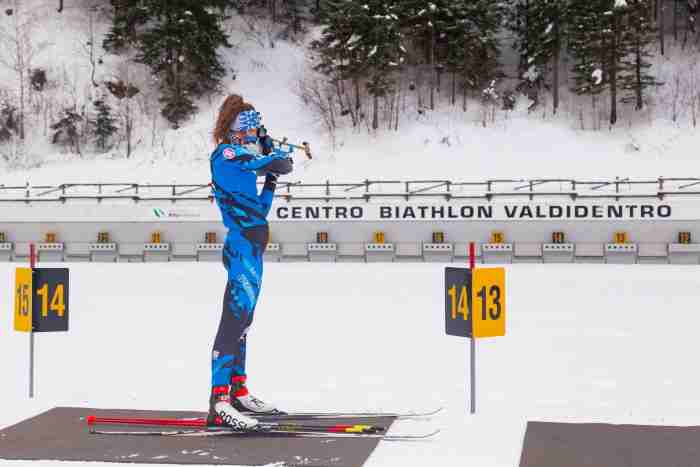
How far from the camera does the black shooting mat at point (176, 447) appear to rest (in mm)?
4770

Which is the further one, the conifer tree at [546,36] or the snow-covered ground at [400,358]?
the conifer tree at [546,36]

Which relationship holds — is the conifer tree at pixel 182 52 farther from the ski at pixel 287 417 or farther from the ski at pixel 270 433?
the ski at pixel 270 433

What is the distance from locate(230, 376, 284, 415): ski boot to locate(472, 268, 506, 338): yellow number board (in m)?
1.65

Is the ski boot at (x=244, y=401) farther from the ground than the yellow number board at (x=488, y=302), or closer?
closer

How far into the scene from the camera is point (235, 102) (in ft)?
18.8

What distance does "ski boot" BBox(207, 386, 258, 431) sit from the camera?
17.6ft

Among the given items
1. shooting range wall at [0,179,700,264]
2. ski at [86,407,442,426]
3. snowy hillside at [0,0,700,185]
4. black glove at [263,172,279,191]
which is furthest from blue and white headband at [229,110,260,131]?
snowy hillside at [0,0,700,185]

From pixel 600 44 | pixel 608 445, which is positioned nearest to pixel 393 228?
pixel 608 445

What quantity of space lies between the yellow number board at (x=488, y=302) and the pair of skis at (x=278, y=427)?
0.76 metres

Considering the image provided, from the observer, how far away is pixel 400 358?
27.5ft

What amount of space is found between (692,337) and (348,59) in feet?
115

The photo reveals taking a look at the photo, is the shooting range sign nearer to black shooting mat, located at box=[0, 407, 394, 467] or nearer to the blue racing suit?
black shooting mat, located at box=[0, 407, 394, 467]

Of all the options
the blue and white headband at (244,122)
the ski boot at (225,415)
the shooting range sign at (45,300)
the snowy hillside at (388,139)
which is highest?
the snowy hillside at (388,139)

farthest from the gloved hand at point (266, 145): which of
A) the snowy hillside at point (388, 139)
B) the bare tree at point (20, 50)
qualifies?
the bare tree at point (20, 50)
